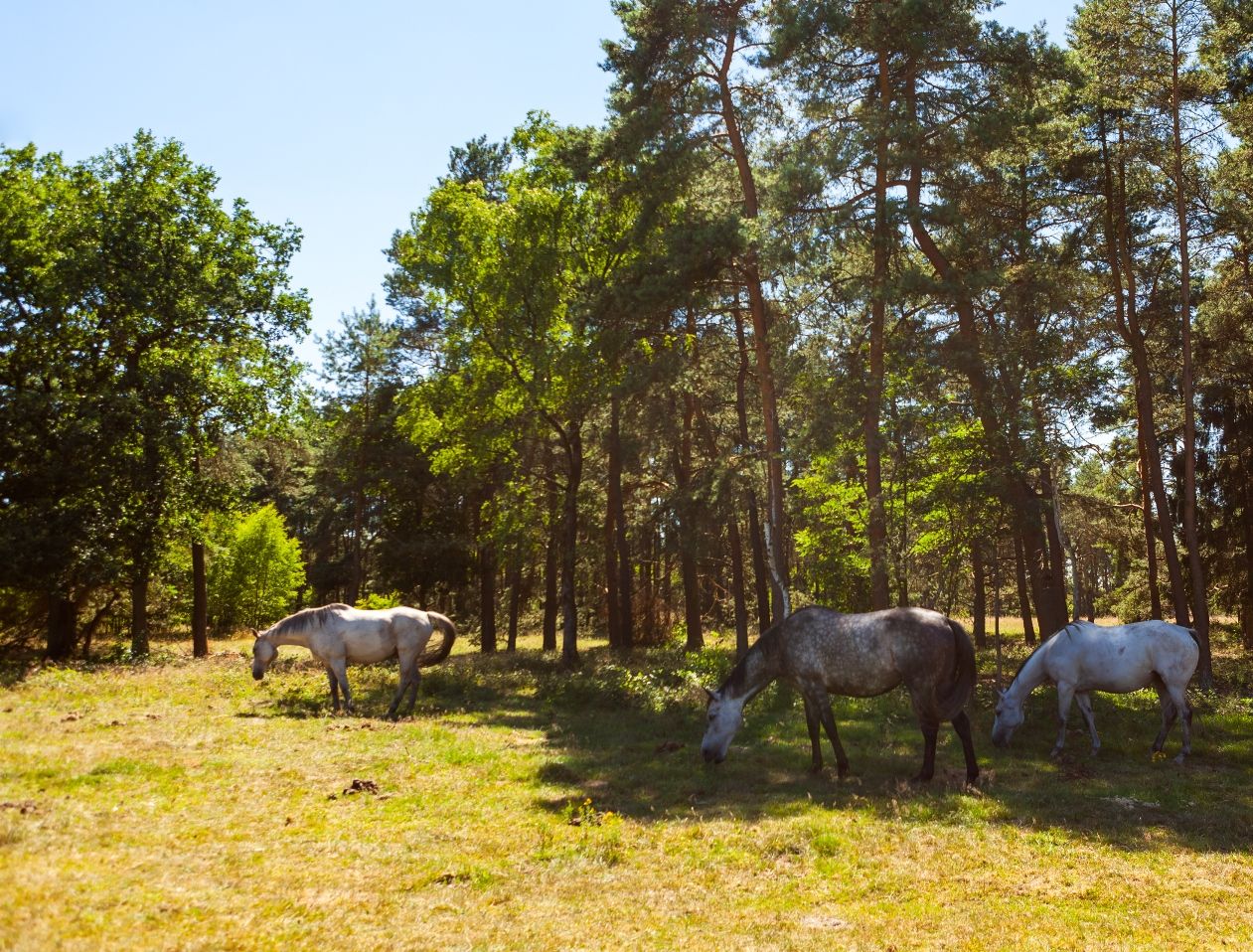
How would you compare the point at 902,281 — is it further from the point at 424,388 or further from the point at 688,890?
the point at 424,388

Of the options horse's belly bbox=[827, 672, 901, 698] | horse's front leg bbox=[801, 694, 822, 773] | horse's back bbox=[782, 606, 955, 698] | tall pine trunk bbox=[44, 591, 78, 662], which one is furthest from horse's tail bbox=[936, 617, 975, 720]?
tall pine trunk bbox=[44, 591, 78, 662]

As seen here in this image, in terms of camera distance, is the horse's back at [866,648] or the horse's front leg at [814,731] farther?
the horse's front leg at [814,731]

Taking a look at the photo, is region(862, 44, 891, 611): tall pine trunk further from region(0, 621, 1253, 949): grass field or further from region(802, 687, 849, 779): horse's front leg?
region(802, 687, 849, 779): horse's front leg

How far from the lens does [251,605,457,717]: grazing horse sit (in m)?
17.0

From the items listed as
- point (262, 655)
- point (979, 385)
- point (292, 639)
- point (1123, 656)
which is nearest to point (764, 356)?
point (979, 385)

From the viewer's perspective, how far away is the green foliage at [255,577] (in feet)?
131

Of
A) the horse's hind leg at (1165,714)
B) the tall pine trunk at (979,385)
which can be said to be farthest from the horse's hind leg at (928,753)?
the tall pine trunk at (979,385)

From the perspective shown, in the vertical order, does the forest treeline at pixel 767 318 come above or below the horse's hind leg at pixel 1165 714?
above

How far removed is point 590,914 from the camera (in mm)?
6871

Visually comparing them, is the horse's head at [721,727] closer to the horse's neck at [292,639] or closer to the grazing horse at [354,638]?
the grazing horse at [354,638]

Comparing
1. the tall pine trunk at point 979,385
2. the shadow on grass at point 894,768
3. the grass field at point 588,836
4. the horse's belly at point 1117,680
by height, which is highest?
the tall pine trunk at point 979,385

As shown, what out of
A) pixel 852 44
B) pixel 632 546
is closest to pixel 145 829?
pixel 852 44

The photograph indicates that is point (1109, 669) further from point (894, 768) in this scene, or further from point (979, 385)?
point (979, 385)

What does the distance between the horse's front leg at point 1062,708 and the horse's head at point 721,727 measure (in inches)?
200
